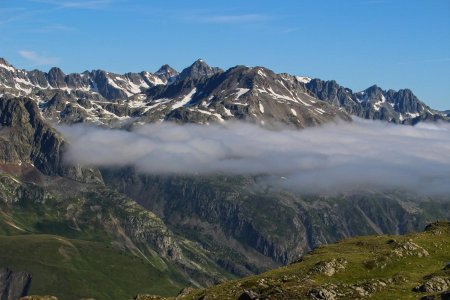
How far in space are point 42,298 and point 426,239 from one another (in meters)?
80.2

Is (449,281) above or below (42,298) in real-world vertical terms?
above

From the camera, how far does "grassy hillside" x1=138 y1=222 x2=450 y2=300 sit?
95.1 m

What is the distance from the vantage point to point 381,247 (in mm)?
142500

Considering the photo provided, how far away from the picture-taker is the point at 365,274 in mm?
117500

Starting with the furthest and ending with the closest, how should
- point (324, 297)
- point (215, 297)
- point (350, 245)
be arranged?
point (350, 245)
point (215, 297)
point (324, 297)

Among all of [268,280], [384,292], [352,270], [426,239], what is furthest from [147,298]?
[426,239]

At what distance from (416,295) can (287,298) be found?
18.3 metres

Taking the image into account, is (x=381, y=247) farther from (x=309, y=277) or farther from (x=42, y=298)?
(x=42, y=298)

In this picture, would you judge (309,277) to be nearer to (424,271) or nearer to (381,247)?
(424,271)

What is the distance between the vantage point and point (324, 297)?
92.6 m

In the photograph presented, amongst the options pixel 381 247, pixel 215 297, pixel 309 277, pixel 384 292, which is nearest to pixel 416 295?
pixel 384 292

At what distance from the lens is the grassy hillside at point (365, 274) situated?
95062 mm

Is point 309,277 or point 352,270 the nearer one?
point 309,277

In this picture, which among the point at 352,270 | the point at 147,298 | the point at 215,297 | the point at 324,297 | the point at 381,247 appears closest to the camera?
the point at 324,297
